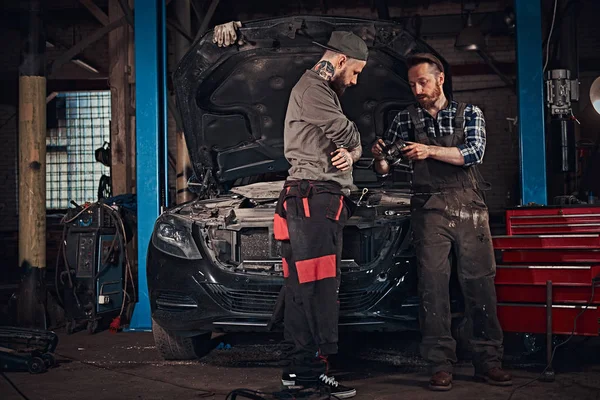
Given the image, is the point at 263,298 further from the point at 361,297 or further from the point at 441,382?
the point at 441,382

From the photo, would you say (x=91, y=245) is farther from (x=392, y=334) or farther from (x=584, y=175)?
(x=584, y=175)

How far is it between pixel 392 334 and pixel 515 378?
1932 mm

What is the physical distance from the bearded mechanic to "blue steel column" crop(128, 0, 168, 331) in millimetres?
2620

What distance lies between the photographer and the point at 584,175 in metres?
9.41

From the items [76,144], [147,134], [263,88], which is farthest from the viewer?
[76,144]

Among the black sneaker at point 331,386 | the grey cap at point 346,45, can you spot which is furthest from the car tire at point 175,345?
the grey cap at point 346,45

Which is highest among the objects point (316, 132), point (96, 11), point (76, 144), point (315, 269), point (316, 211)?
point (96, 11)

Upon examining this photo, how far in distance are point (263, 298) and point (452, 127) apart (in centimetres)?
147

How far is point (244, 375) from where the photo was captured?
4.61m

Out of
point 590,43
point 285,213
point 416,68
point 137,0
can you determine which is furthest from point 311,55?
point 590,43

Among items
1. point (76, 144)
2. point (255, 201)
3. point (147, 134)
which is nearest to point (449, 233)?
point (255, 201)

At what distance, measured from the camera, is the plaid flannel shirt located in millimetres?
4199

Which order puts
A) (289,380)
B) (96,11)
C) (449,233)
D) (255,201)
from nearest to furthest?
(289,380) → (449,233) → (255,201) → (96,11)

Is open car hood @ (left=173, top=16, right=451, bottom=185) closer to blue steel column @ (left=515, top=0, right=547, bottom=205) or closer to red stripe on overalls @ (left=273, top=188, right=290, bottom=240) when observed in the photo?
blue steel column @ (left=515, top=0, right=547, bottom=205)
